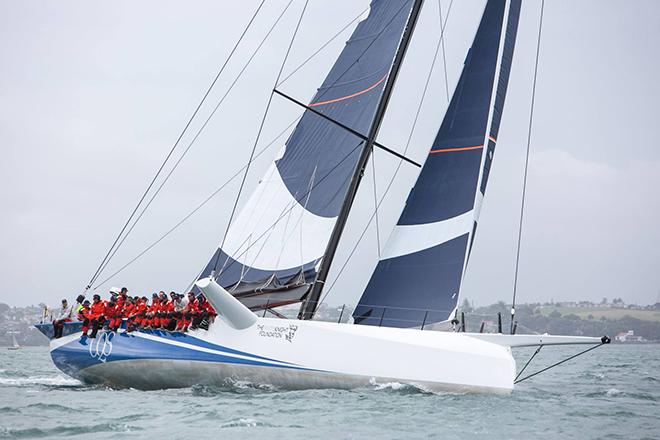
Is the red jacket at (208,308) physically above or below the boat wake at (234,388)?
above

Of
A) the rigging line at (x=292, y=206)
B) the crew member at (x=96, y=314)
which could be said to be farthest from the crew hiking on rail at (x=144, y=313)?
the rigging line at (x=292, y=206)

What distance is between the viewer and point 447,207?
13422 mm

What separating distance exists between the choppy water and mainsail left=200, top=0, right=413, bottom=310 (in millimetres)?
2122

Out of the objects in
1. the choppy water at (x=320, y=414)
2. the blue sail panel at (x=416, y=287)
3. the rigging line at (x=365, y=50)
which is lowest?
the choppy water at (x=320, y=414)

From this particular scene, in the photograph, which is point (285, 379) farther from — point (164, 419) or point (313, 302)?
point (164, 419)

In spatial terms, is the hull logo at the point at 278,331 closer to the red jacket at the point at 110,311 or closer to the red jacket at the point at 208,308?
the red jacket at the point at 208,308

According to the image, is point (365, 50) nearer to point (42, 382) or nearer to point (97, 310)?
point (97, 310)

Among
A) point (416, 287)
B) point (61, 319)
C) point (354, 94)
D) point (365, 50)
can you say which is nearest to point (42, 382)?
point (61, 319)

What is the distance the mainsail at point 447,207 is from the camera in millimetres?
13008

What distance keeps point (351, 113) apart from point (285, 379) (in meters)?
4.66

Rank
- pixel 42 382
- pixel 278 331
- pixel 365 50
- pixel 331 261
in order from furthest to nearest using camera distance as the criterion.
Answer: pixel 42 382
pixel 365 50
pixel 331 261
pixel 278 331

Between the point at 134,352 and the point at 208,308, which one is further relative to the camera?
the point at 134,352

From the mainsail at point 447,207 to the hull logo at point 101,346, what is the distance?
156 inches

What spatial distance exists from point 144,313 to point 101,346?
1001mm
